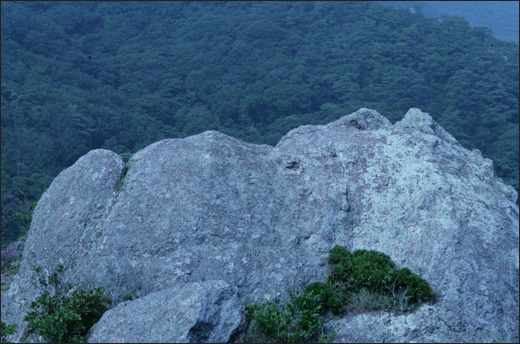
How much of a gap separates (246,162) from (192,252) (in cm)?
240

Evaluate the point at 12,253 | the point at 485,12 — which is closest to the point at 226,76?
the point at 12,253

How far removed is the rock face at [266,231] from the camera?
7.32 meters

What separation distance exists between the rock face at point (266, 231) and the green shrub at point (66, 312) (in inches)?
11.4

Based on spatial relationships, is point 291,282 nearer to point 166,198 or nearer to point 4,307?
point 166,198

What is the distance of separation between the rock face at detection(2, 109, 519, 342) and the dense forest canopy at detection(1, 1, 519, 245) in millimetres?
14462

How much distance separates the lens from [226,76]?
40.5 m

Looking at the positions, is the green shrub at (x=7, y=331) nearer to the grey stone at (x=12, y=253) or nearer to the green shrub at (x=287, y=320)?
the grey stone at (x=12, y=253)

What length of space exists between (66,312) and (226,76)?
3468cm

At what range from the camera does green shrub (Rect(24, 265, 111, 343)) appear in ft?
23.2

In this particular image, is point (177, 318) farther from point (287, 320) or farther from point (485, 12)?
point (485, 12)

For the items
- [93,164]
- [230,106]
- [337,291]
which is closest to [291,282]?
[337,291]

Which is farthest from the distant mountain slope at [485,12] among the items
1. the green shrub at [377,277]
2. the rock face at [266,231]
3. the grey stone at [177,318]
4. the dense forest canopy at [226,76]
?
the grey stone at [177,318]

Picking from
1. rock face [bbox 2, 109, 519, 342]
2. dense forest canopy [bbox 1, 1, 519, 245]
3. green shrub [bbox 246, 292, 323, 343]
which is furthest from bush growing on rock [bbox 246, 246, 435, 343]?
dense forest canopy [bbox 1, 1, 519, 245]

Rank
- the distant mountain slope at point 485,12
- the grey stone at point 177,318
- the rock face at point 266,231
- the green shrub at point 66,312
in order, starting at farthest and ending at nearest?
the distant mountain slope at point 485,12
the rock face at point 266,231
the green shrub at point 66,312
the grey stone at point 177,318
